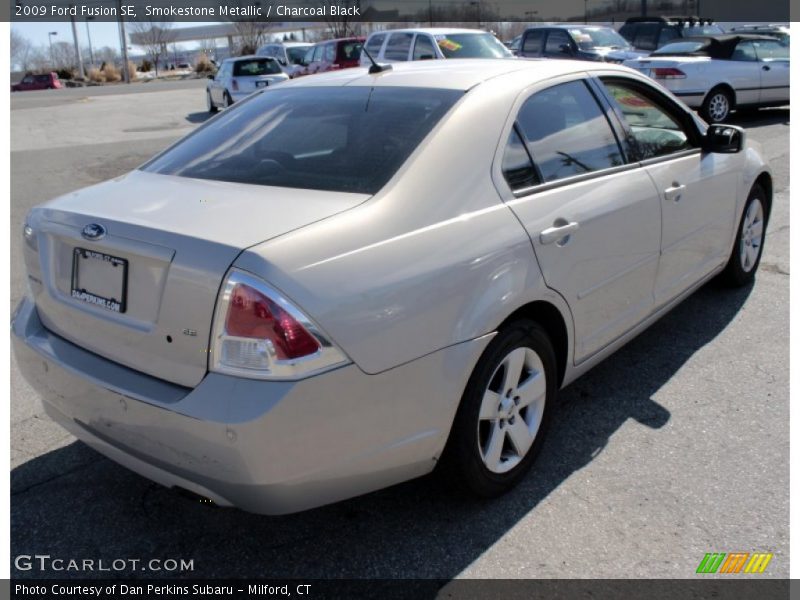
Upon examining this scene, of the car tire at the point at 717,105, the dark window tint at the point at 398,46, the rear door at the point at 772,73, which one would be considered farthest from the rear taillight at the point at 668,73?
the dark window tint at the point at 398,46

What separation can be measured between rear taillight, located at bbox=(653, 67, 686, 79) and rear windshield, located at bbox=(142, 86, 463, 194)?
11.6m

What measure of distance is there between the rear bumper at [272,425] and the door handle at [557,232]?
567mm

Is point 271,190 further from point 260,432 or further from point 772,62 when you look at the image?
point 772,62

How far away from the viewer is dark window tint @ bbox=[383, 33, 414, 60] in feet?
51.6

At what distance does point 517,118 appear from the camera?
127 inches

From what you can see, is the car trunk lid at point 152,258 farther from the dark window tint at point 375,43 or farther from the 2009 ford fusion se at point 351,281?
the dark window tint at point 375,43

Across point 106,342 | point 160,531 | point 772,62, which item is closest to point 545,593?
point 160,531

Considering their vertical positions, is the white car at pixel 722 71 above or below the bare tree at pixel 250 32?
below

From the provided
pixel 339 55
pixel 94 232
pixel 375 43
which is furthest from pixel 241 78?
pixel 94 232

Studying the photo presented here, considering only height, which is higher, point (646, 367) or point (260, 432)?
point (260, 432)

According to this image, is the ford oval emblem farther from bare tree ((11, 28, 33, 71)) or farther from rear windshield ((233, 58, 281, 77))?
bare tree ((11, 28, 33, 71))

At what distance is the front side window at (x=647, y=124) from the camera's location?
3.94m

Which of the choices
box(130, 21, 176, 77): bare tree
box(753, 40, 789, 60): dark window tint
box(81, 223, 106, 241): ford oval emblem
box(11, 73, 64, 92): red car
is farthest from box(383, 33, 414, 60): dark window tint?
box(130, 21, 176, 77): bare tree

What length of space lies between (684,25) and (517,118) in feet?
57.6
